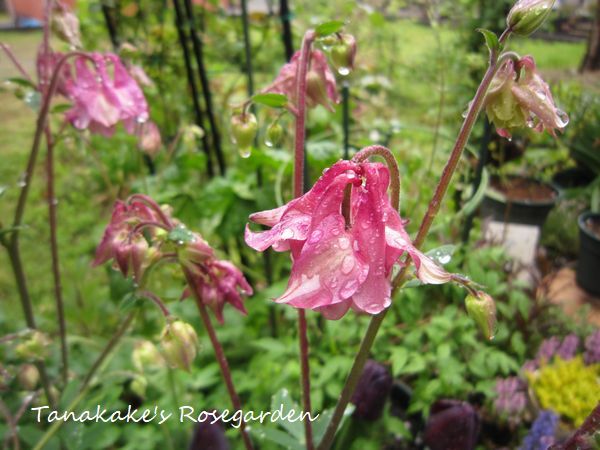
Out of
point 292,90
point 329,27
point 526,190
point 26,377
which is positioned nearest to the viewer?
point 329,27

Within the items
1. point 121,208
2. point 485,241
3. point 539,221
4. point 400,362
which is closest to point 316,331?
point 400,362

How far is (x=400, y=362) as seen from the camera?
3.57ft

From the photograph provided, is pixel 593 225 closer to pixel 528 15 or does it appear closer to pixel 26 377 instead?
pixel 528 15

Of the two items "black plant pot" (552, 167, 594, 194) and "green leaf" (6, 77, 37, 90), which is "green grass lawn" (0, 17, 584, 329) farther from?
"black plant pot" (552, 167, 594, 194)

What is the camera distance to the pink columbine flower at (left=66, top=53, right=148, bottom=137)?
2.88ft

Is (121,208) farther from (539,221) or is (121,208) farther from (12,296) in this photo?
(539,221)

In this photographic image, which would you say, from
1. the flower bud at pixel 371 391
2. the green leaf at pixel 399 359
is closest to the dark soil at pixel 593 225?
the green leaf at pixel 399 359

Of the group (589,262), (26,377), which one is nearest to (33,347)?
(26,377)

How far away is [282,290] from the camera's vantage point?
124 cm

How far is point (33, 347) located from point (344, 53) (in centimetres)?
65

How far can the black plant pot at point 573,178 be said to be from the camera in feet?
8.66

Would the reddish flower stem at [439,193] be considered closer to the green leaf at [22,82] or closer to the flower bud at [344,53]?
the flower bud at [344,53]

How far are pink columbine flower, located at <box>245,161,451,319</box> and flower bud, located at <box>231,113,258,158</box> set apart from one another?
0.93 ft

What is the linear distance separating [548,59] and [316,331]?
4.79m
